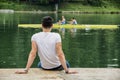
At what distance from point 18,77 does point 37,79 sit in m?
0.52

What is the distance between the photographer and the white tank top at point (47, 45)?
415 inches

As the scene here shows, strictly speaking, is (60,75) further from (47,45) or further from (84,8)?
(84,8)

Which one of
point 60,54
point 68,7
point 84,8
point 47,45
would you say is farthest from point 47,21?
point 68,7

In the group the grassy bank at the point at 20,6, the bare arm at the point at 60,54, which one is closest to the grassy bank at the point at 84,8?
the grassy bank at the point at 20,6

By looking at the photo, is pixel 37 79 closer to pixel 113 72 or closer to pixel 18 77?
pixel 18 77

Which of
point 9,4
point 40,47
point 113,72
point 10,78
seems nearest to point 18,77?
point 10,78

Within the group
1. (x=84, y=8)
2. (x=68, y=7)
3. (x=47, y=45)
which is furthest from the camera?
(x=68, y=7)

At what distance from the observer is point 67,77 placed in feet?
33.4

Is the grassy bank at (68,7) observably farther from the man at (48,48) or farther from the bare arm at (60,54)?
the bare arm at (60,54)

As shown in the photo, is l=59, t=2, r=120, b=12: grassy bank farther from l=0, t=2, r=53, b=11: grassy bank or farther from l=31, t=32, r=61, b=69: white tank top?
l=31, t=32, r=61, b=69: white tank top

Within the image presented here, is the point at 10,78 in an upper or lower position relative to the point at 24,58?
upper

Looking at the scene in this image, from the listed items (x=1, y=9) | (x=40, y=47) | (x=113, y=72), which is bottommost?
(x=1, y=9)

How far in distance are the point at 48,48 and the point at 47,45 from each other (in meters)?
0.08

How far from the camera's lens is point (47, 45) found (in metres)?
10.6
